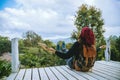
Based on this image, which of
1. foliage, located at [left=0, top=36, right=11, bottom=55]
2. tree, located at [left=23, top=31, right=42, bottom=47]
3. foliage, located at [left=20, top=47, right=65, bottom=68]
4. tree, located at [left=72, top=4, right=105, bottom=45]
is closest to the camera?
foliage, located at [left=20, top=47, right=65, bottom=68]

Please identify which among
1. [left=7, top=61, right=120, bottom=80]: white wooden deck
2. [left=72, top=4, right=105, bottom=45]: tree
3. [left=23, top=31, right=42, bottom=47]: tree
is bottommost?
[left=7, top=61, right=120, bottom=80]: white wooden deck

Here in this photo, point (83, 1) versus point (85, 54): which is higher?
point (83, 1)

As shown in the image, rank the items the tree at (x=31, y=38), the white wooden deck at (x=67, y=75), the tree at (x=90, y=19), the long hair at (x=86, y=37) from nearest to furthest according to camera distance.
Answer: the white wooden deck at (x=67, y=75), the long hair at (x=86, y=37), the tree at (x=31, y=38), the tree at (x=90, y=19)

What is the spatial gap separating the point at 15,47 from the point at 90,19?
11301mm

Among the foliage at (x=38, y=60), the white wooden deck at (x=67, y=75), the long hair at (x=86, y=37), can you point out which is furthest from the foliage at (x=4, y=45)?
the long hair at (x=86, y=37)

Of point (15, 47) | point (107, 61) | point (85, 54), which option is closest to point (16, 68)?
point (15, 47)

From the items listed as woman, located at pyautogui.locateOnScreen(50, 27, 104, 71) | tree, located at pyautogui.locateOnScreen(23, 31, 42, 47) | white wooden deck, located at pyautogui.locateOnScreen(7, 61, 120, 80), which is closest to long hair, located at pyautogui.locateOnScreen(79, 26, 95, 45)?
woman, located at pyautogui.locateOnScreen(50, 27, 104, 71)

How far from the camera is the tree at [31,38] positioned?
13289 millimetres

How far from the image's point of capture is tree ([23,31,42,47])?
13.3 m

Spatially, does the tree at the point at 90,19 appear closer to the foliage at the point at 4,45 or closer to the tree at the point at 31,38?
the tree at the point at 31,38

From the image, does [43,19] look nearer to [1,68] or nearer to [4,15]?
[4,15]

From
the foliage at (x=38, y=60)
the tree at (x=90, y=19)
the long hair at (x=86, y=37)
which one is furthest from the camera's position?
the tree at (x=90, y=19)

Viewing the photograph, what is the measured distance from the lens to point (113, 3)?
818 centimetres

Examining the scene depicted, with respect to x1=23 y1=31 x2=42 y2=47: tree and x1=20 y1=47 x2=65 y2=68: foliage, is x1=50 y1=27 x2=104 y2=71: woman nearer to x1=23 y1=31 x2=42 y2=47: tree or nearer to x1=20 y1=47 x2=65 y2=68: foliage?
x1=20 y1=47 x2=65 y2=68: foliage
